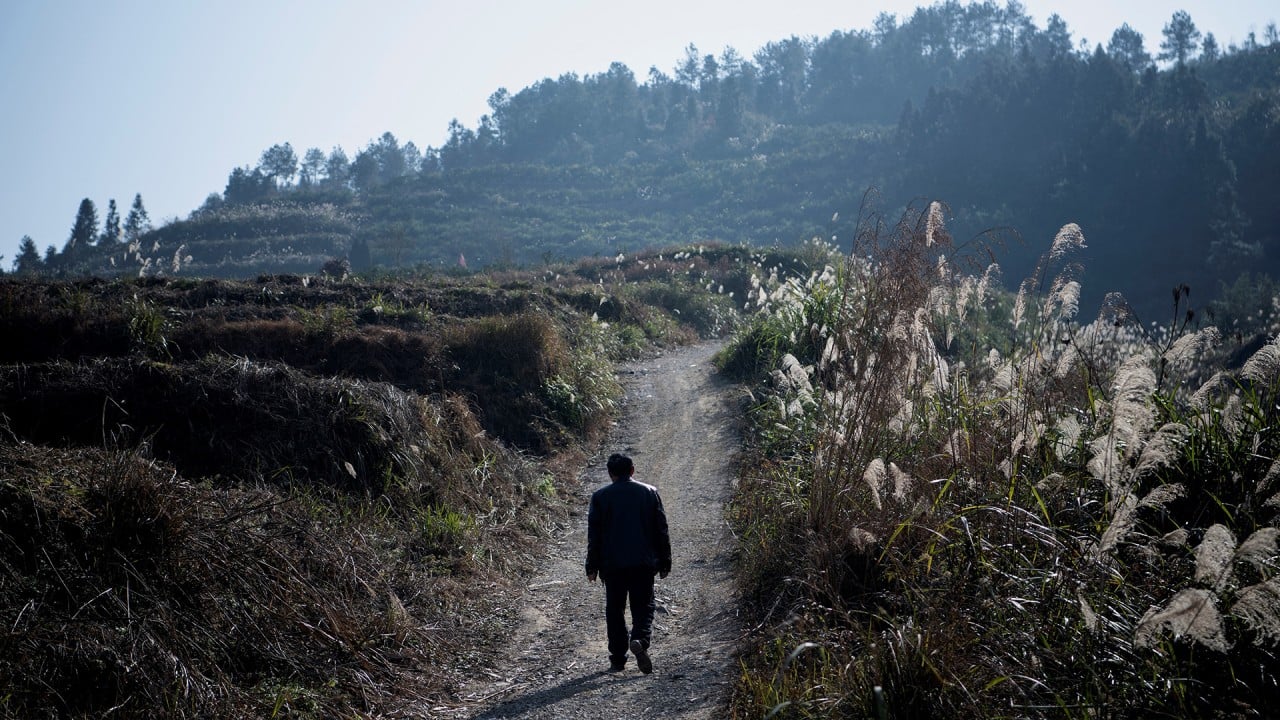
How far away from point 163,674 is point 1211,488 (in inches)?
207

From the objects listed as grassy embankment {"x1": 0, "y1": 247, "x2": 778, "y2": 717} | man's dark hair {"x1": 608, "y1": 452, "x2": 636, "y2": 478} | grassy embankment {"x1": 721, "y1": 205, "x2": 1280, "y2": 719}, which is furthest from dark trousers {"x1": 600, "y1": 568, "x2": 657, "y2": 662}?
grassy embankment {"x1": 0, "y1": 247, "x2": 778, "y2": 717}

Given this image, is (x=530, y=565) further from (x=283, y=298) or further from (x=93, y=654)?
(x=283, y=298)

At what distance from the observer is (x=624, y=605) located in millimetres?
5473

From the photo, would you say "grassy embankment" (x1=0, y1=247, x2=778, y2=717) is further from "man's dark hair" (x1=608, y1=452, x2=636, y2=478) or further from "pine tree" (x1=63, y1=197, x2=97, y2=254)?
"pine tree" (x1=63, y1=197, x2=97, y2=254)

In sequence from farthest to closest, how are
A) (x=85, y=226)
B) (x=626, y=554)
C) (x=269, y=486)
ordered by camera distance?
1. (x=85, y=226)
2. (x=269, y=486)
3. (x=626, y=554)

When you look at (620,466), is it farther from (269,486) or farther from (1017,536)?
(269,486)

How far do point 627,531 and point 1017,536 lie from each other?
7.92 feet

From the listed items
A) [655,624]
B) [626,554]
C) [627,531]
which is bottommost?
[655,624]

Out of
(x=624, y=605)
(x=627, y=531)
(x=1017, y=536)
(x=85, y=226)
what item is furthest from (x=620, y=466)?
(x=85, y=226)

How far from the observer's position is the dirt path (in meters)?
5.00

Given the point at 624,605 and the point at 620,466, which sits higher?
the point at 620,466

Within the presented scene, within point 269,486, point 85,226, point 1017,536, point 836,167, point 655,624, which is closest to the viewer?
point 1017,536

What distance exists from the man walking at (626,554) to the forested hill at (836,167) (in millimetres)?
15511

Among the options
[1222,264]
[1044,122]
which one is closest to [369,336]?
[1222,264]
